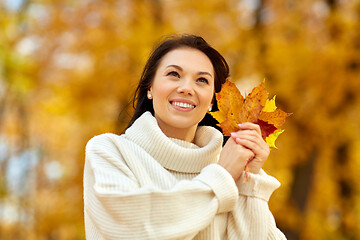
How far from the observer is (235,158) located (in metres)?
1.72

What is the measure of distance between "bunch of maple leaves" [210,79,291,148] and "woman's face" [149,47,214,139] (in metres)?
0.14

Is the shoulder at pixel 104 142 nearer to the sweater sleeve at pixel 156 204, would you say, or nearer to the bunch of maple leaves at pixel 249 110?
the sweater sleeve at pixel 156 204

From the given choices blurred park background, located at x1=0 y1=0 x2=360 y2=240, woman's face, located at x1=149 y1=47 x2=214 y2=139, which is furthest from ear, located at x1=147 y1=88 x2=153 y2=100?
blurred park background, located at x1=0 y1=0 x2=360 y2=240

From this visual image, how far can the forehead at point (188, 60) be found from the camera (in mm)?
1951

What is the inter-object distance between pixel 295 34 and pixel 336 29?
1.86ft

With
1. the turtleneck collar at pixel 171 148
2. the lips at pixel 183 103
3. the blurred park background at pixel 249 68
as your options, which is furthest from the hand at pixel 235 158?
the blurred park background at pixel 249 68

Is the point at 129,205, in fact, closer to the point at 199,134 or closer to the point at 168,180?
the point at 168,180

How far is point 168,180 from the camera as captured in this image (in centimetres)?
179

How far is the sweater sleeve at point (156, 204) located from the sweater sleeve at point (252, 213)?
89 mm

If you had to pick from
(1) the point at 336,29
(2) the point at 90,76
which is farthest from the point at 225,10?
(2) the point at 90,76

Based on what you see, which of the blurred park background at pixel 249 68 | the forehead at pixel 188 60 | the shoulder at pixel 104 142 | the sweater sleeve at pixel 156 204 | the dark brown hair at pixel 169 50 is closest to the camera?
the sweater sleeve at pixel 156 204

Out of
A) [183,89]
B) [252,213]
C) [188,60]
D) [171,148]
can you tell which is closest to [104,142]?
[171,148]

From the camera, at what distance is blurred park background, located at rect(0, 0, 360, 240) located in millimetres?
6422

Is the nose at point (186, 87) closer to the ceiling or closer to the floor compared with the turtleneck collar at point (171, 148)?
closer to the ceiling
